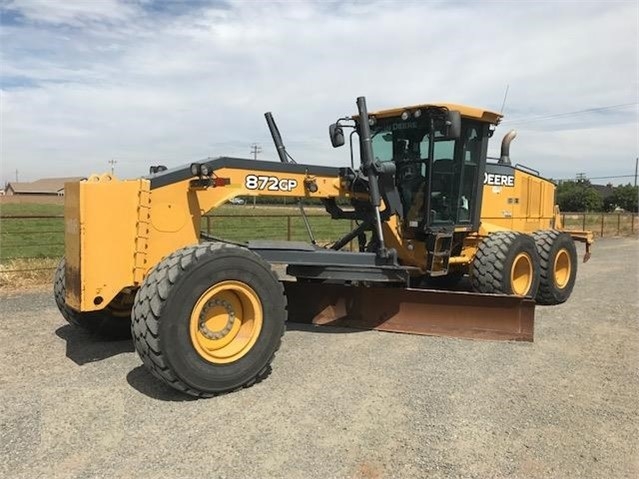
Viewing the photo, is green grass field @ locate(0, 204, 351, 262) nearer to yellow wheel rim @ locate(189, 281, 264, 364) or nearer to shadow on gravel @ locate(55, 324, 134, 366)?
shadow on gravel @ locate(55, 324, 134, 366)

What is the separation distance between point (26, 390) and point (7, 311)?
11.6ft

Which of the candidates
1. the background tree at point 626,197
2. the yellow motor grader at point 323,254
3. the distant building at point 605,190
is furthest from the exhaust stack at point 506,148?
the distant building at point 605,190

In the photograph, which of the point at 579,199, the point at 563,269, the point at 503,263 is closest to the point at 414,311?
the point at 503,263

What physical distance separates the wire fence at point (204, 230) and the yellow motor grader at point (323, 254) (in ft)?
6.20

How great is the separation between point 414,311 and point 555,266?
358 centimetres

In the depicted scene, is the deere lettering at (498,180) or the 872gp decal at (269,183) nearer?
the 872gp decal at (269,183)

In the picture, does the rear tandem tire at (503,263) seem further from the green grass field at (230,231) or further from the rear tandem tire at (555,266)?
the green grass field at (230,231)

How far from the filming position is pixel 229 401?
4.47 m

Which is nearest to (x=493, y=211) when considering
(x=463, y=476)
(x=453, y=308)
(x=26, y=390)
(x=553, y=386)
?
(x=453, y=308)

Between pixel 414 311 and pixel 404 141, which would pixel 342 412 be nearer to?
pixel 414 311

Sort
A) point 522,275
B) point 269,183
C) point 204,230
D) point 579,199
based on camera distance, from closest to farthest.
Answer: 1. point 269,183
2. point 522,275
3. point 204,230
4. point 579,199

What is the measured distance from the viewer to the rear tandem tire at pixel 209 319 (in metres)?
4.32

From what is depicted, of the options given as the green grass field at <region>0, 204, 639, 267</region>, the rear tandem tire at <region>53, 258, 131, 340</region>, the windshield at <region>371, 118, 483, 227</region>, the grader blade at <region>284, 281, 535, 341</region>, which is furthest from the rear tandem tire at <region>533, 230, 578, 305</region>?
the rear tandem tire at <region>53, 258, 131, 340</region>

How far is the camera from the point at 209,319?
15.6 ft
